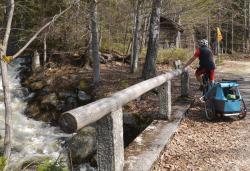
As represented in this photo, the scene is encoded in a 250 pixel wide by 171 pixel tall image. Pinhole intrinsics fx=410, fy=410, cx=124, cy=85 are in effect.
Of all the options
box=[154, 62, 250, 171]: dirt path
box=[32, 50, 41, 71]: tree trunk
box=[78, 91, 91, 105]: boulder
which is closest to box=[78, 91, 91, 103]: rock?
box=[78, 91, 91, 105]: boulder

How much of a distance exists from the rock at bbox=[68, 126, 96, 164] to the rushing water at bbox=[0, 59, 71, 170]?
120cm

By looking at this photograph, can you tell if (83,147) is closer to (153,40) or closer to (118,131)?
(153,40)

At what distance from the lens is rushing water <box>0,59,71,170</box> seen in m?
12.4

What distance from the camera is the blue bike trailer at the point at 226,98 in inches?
336

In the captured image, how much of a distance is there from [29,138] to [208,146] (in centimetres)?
867

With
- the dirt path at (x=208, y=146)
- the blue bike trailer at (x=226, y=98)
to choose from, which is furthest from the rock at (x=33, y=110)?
the blue bike trailer at (x=226, y=98)

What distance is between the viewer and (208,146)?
7.06m

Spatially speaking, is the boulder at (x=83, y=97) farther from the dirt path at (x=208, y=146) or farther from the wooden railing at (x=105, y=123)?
the wooden railing at (x=105, y=123)

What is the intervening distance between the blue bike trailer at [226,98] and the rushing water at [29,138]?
17.6 feet

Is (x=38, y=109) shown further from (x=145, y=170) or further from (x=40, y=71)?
(x=145, y=170)

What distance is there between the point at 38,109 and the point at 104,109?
13.6 m

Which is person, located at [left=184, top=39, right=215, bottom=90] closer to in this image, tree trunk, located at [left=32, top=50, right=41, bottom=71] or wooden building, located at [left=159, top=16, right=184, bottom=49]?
tree trunk, located at [left=32, top=50, right=41, bottom=71]

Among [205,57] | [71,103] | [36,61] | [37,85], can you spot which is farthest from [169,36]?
[205,57]

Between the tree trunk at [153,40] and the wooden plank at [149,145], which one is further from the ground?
the tree trunk at [153,40]
